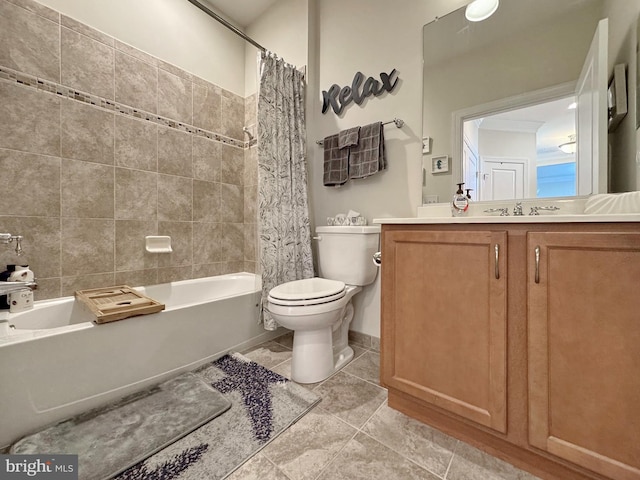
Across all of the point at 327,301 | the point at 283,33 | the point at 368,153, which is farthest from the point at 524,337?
the point at 283,33

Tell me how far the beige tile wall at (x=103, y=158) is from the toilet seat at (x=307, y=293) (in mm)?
1099

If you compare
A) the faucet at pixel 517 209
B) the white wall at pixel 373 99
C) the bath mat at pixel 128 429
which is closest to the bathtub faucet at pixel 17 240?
the bath mat at pixel 128 429

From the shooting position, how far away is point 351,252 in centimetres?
165

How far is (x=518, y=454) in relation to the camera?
0.91 m

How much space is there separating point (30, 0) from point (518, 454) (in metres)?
3.15

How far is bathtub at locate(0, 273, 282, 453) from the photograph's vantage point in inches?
39.9

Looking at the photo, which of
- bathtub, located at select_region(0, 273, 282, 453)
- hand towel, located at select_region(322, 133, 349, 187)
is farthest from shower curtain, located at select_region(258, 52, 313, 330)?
bathtub, located at select_region(0, 273, 282, 453)

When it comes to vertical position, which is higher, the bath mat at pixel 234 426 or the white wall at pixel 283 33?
the white wall at pixel 283 33

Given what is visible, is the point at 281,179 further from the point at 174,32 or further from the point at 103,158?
the point at 174,32

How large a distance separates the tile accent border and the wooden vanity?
6.05ft

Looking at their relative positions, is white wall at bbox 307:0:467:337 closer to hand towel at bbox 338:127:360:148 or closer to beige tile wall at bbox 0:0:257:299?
hand towel at bbox 338:127:360:148

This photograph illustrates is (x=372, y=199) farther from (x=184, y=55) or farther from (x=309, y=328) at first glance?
(x=184, y=55)
